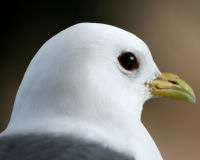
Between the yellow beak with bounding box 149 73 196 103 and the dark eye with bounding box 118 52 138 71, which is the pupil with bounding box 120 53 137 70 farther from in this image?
the yellow beak with bounding box 149 73 196 103

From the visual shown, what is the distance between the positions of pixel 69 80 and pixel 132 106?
16cm

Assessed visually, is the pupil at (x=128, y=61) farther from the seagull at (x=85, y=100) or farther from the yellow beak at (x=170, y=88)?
the yellow beak at (x=170, y=88)

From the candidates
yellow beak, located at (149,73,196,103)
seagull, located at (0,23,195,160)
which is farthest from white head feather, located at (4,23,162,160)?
yellow beak, located at (149,73,196,103)


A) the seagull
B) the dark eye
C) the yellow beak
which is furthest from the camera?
the yellow beak

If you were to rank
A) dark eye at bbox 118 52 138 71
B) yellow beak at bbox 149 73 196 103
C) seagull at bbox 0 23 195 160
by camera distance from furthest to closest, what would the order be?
yellow beak at bbox 149 73 196 103 < dark eye at bbox 118 52 138 71 < seagull at bbox 0 23 195 160

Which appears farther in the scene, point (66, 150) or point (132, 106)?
point (132, 106)

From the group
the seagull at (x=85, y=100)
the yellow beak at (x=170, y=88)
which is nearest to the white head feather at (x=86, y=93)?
the seagull at (x=85, y=100)

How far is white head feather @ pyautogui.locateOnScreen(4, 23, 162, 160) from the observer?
0.86 metres

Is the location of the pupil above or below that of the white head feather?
above

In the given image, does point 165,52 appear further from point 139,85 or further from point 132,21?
point 139,85

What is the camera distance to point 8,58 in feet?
8.66

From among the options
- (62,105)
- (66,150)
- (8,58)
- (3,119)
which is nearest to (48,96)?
(62,105)

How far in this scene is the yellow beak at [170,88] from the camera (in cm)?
110

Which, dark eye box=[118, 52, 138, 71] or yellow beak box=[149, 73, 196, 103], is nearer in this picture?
dark eye box=[118, 52, 138, 71]
